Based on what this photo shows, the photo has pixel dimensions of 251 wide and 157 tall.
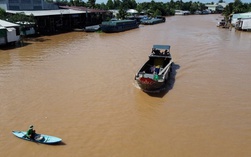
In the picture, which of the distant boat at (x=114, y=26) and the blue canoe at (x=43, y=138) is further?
the distant boat at (x=114, y=26)

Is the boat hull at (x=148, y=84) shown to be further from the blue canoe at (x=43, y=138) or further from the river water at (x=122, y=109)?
the blue canoe at (x=43, y=138)

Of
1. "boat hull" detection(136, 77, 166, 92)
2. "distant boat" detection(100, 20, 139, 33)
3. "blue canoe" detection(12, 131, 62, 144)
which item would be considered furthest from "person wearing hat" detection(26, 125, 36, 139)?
"distant boat" detection(100, 20, 139, 33)

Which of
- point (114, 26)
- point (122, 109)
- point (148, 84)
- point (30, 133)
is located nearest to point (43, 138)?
point (30, 133)

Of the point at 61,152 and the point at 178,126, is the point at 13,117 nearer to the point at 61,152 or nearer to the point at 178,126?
the point at 61,152

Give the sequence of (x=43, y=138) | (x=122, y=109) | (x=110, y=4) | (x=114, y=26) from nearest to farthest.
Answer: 1. (x=43, y=138)
2. (x=122, y=109)
3. (x=114, y=26)
4. (x=110, y=4)

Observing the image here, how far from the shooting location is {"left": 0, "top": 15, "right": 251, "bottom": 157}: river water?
9492 millimetres

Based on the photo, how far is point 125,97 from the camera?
1405 cm

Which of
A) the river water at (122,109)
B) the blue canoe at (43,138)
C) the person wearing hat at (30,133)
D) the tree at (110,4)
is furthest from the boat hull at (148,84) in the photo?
the tree at (110,4)

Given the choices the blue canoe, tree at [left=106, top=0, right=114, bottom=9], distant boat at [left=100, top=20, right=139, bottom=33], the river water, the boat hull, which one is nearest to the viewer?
the blue canoe

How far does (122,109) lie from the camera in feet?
41.3

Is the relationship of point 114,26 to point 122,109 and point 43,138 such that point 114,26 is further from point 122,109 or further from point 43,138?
point 43,138

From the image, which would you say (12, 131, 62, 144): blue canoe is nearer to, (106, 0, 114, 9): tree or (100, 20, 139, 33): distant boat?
(100, 20, 139, 33): distant boat

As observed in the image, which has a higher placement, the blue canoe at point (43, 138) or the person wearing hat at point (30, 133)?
the person wearing hat at point (30, 133)

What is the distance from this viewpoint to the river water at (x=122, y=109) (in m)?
9.49
